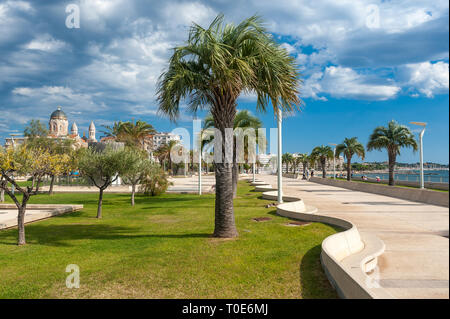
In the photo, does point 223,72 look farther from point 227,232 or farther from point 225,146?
point 227,232

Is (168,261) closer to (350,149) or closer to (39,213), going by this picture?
(39,213)

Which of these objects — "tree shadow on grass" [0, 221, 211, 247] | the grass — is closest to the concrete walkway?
the grass

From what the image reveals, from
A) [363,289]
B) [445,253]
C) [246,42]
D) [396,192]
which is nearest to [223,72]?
[246,42]

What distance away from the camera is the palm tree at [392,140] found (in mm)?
32531

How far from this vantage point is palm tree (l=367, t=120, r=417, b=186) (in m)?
32.5

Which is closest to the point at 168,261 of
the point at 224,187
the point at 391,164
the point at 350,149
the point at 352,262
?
the point at 224,187

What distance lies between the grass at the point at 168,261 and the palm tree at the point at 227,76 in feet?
Result: 5.78

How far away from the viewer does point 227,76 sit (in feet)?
29.7

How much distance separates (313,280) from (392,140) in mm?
31774

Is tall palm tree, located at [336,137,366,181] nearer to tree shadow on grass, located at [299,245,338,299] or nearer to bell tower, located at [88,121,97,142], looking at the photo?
tree shadow on grass, located at [299,245,338,299]

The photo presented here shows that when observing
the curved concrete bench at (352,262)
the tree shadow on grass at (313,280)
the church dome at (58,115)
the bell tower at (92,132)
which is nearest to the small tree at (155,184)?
the curved concrete bench at (352,262)

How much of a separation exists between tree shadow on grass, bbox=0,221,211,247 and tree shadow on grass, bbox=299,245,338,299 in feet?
13.3

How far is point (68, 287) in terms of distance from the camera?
634 centimetres

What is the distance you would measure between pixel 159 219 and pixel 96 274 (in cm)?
773
